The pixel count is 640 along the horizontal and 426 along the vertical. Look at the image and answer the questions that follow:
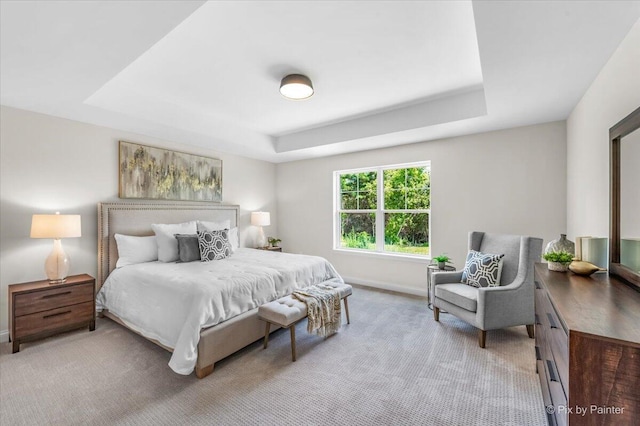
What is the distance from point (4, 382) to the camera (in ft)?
6.85

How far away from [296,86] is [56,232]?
2777 millimetres

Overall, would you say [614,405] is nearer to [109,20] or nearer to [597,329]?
[597,329]

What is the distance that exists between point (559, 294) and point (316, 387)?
Result: 164 cm

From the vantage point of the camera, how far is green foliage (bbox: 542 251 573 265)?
1.85 meters

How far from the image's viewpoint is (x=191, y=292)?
226 centimetres

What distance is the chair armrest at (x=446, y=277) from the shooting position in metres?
3.18

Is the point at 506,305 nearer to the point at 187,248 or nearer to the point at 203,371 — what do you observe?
the point at 203,371

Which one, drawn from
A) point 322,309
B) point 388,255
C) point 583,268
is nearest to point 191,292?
point 322,309

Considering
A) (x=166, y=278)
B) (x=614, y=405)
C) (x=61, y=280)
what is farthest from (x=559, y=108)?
(x=61, y=280)

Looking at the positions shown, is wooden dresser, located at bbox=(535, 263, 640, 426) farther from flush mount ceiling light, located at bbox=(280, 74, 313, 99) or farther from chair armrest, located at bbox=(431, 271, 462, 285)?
flush mount ceiling light, located at bbox=(280, 74, 313, 99)

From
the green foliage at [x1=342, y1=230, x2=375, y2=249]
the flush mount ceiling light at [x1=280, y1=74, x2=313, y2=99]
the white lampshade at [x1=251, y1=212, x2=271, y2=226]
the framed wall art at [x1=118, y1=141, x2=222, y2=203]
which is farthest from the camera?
the white lampshade at [x1=251, y1=212, x2=271, y2=226]

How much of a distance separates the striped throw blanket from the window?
6.62 ft

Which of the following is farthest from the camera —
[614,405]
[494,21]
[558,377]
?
[494,21]

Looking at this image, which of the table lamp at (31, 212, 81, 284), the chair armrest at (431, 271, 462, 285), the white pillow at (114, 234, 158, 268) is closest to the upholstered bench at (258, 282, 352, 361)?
the chair armrest at (431, 271, 462, 285)
